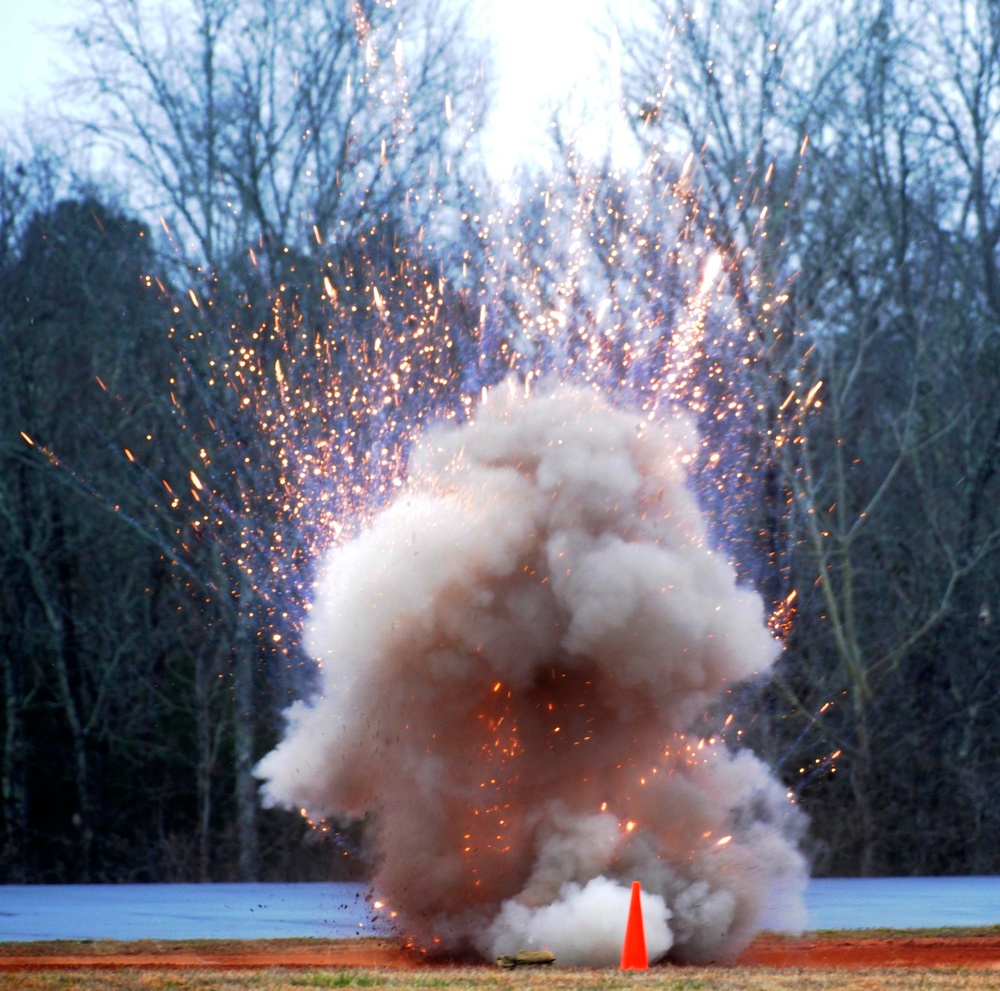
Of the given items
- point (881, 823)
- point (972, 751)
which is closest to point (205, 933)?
point (881, 823)

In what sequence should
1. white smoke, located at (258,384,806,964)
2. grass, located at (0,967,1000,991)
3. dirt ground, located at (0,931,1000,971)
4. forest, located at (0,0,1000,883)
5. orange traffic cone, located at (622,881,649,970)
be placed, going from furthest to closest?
forest, located at (0,0,1000,883)
dirt ground, located at (0,931,1000,971)
white smoke, located at (258,384,806,964)
orange traffic cone, located at (622,881,649,970)
grass, located at (0,967,1000,991)

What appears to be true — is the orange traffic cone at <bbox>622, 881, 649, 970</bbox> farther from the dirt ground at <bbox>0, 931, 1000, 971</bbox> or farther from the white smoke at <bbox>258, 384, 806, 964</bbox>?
the dirt ground at <bbox>0, 931, 1000, 971</bbox>

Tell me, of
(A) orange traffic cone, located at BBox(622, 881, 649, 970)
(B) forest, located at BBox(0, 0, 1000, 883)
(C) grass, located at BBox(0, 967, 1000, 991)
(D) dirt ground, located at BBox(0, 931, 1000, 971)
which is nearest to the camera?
(C) grass, located at BBox(0, 967, 1000, 991)

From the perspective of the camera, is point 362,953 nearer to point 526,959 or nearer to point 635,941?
point 526,959

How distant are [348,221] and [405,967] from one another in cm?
1333

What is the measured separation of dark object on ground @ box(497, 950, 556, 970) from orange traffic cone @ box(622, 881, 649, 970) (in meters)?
0.54

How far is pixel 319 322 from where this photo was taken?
73.7ft

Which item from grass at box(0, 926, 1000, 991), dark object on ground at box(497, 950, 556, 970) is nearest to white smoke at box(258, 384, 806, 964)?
dark object on ground at box(497, 950, 556, 970)

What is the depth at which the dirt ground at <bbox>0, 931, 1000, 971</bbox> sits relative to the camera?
1226cm

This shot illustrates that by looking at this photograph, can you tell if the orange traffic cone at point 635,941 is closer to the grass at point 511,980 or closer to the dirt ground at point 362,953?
the grass at point 511,980

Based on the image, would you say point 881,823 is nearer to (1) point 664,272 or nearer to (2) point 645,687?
(1) point 664,272

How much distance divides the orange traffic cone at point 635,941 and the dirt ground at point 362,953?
1.43 m

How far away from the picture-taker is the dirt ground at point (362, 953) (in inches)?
483

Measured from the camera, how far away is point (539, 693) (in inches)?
491
